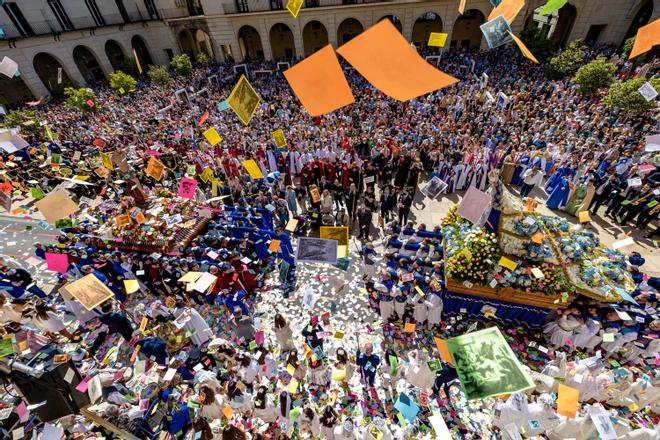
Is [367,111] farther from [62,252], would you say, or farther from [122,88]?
[122,88]

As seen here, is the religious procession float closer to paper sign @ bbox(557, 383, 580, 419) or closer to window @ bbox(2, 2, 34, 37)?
paper sign @ bbox(557, 383, 580, 419)

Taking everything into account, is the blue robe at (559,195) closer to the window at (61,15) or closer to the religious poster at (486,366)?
the religious poster at (486,366)

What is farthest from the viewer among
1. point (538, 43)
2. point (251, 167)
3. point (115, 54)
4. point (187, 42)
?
point (187, 42)

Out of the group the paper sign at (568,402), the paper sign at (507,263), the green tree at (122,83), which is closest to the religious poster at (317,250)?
the paper sign at (507,263)

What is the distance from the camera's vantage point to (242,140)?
16.7m

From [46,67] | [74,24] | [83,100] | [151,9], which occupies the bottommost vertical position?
[83,100]

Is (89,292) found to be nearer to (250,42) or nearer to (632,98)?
(632,98)

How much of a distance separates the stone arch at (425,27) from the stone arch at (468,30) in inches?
86.4

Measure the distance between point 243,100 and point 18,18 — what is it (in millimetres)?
36115

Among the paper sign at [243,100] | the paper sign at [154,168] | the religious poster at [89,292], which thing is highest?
the paper sign at [243,100]

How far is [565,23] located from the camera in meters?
31.5

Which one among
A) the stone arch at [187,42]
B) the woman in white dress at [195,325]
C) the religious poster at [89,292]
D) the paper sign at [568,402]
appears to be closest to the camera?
the paper sign at [568,402]

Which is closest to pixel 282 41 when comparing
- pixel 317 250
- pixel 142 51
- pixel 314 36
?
pixel 314 36

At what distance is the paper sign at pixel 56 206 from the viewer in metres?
9.66
